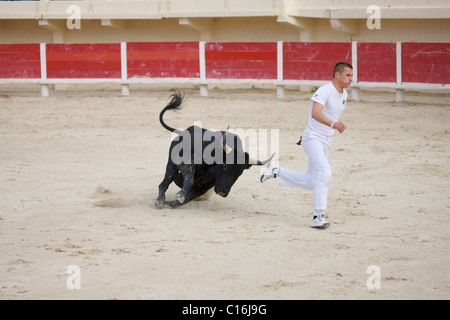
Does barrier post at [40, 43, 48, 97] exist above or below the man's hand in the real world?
above

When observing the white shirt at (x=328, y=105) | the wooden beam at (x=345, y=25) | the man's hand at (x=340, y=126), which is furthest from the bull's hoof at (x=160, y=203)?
the wooden beam at (x=345, y=25)

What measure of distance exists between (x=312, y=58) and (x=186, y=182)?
27.1 feet

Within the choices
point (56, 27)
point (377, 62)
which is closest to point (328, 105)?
point (377, 62)

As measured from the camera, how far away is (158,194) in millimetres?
7082

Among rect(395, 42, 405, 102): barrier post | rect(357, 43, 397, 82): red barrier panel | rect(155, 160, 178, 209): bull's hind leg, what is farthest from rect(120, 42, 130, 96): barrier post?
rect(155, 160, 178, 209): bull's hind leg

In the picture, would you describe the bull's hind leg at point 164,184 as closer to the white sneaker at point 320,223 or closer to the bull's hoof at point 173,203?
the bull's hoof at point 173,203

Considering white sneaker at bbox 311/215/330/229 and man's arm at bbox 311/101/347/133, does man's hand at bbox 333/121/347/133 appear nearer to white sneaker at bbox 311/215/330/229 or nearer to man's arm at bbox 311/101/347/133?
man's arm at bbox 311/101/347/133

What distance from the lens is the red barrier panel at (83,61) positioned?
15.6 m

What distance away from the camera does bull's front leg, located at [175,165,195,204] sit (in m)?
6.57

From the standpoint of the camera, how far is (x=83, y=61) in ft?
51.4

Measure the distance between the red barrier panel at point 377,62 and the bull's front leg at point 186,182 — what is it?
7826 millimetres

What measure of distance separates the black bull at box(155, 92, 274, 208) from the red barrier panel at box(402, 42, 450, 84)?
7.31m

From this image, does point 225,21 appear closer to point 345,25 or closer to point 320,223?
point 345,25

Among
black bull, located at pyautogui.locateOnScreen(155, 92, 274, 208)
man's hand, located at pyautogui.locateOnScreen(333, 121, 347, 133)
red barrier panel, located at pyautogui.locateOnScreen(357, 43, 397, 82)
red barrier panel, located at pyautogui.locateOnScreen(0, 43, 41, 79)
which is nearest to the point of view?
man's hand, located at pyautogui.locateOnScreen(333, 121, 347, 133)
